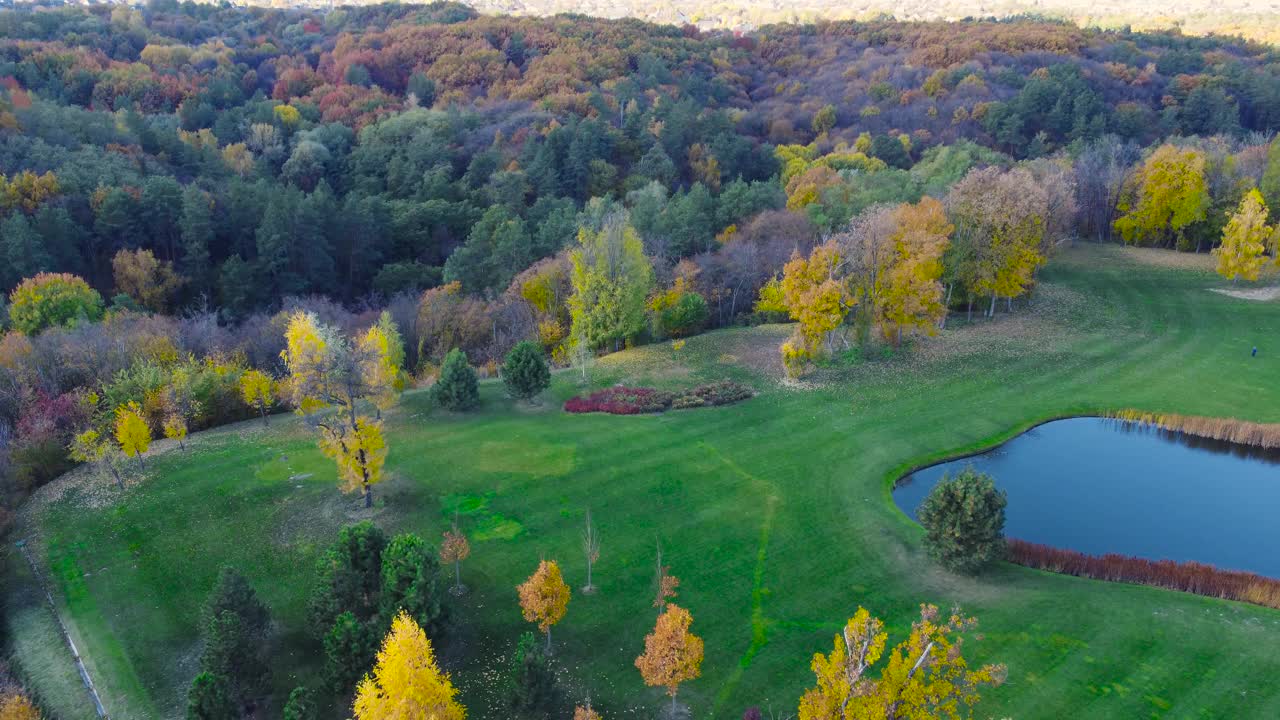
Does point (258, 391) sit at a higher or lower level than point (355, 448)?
lower

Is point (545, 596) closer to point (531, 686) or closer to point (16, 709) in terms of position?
point (531, 686)

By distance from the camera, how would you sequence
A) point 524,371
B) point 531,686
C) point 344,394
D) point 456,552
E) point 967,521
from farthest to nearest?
point 524,371
point 344,394
point 456,552
point 967,521
point 531,686

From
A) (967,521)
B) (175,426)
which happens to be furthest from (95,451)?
(967,521)

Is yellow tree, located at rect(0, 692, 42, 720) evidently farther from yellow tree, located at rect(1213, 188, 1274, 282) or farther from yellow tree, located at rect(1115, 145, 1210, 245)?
yellow tree, located at rect(1115, 145, 1210, 245)

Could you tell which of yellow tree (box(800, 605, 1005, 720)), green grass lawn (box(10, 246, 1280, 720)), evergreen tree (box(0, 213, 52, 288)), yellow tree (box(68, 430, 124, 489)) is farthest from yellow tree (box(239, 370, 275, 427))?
yellow tree (box(800, 605, 1005, 720))

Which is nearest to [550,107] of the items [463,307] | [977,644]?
[463,307]

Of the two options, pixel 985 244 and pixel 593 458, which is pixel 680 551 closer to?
pixel 593 458

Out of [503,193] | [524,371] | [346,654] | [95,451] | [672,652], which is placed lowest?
[346,654]
